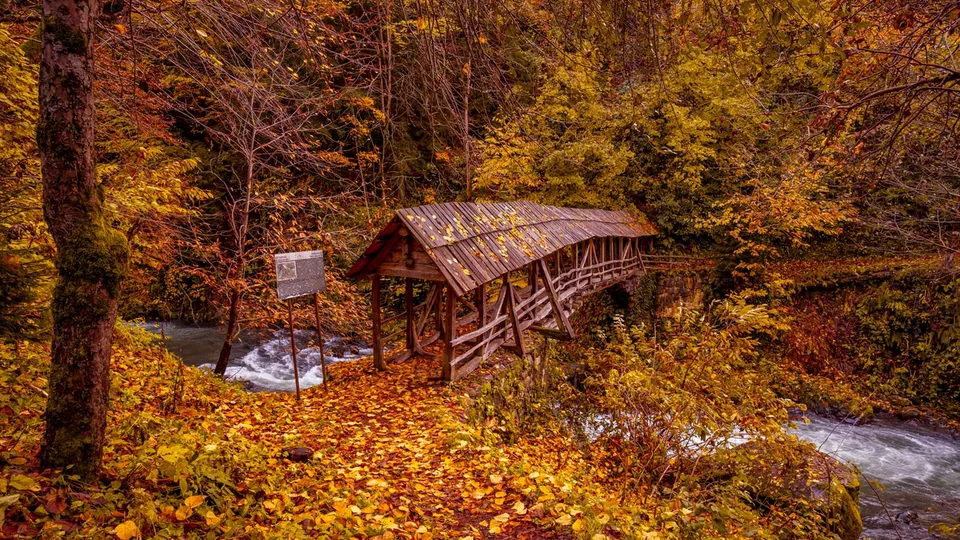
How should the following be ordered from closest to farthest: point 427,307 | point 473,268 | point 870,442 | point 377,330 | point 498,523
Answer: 1. point 498,523
2. point 473,268
3. point 377,330
4. point 427,307
5. point 870,442

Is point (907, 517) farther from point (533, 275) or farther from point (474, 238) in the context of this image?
point (474, 238)

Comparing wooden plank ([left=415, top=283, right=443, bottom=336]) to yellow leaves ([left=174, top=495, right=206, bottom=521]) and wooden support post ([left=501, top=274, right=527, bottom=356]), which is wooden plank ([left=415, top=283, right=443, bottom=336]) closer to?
wooden support post ([left=501, top=274, right=527, bottom=356])

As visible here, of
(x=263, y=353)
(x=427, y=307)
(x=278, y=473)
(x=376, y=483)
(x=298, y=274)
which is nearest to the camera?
(x=278, y=473)

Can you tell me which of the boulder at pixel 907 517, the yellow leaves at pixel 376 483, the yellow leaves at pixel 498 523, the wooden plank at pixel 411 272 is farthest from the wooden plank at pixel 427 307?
the boulder at pixel 907 517

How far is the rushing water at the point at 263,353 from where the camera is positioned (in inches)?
491

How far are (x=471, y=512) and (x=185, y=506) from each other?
7.42 feet

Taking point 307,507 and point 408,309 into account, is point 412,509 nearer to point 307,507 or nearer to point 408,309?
point 307,507

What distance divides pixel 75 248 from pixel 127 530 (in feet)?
5.23

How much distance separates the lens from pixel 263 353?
47.7ft

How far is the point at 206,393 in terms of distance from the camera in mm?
6262

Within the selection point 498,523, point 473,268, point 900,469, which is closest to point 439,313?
point 473,268

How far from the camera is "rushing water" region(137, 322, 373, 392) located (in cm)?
1247

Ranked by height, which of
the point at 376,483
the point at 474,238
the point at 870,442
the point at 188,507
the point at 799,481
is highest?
the point at 474,238

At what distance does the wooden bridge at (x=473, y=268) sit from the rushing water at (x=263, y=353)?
4.45m
